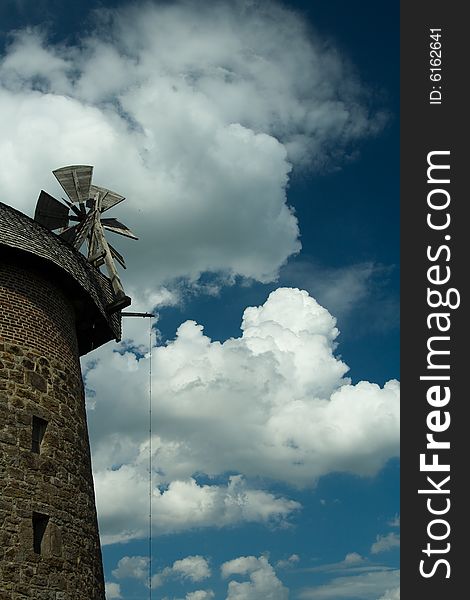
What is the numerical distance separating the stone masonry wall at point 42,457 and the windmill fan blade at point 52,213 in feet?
14.3

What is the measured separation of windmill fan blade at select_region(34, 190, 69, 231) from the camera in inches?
845

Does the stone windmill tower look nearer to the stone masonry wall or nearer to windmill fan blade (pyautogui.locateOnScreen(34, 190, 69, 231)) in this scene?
Result: the stone masonry wall

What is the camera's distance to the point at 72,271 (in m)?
17.4

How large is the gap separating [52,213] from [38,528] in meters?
9.83

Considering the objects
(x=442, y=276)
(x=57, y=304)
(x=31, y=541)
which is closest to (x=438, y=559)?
(x=442, y=276)

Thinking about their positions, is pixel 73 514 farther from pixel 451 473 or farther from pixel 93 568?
pixel 451 473

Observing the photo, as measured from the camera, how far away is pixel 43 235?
17266mm

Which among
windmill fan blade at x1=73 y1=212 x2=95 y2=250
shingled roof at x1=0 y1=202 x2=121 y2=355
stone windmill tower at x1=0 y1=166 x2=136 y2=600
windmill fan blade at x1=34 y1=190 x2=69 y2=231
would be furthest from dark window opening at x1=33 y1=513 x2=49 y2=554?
windmill fan blade at x1=34 y1=190 x2=69 y2=231

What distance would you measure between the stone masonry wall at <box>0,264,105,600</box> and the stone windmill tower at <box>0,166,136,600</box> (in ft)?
0.07

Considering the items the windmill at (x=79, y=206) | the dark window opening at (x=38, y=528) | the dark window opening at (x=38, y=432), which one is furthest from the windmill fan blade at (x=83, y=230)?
the dark window opening at (x=38, y=528)

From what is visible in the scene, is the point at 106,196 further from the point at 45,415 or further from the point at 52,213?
the point at 45,415

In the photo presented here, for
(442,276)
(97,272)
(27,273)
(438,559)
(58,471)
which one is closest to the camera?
(438,559)

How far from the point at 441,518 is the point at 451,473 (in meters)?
0.74

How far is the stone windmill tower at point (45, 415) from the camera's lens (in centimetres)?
1425
